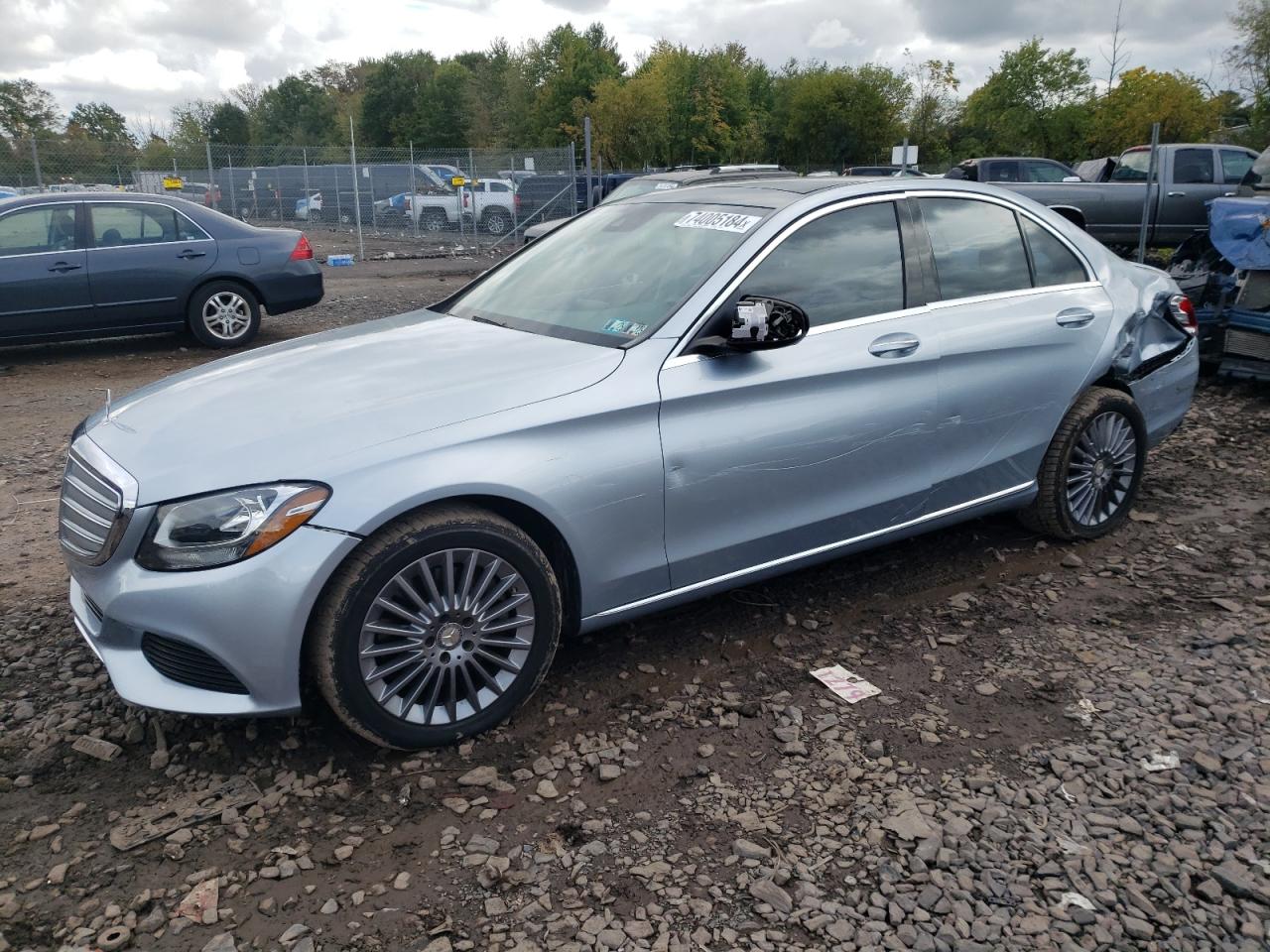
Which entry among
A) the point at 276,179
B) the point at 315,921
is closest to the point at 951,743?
the point at 315,921

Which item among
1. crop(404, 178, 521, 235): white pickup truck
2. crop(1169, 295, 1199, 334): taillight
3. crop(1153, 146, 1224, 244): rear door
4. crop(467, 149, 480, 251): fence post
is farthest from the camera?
crop(404, 178, 521, 235): white pickup truck

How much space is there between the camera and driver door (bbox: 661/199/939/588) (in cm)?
347

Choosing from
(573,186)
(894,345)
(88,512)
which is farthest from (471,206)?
(88,512)

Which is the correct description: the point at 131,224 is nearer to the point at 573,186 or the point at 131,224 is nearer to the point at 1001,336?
the point at 1001,336

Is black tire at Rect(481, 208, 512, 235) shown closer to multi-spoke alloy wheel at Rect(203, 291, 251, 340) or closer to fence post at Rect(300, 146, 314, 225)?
fence post at Rect(300, 146, 314, 225)

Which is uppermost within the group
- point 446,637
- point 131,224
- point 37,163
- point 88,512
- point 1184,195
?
point 37,163

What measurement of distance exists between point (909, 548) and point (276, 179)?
27814mm

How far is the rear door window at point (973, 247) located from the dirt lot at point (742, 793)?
1323mm

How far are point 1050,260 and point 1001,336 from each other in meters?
0.64

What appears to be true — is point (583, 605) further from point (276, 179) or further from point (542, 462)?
point (276, 179)

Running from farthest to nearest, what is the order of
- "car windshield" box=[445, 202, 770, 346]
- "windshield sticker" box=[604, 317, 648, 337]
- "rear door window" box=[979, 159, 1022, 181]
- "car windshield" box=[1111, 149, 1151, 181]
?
1. "rear door window" box=[979, 159, 1022, 181]
2. "car windshield" box=[1111, 149, 1151, 181]
3. "car windshield" box=[445, 202, 770, 346]
4. "windshield sticker" box=[604, 317, 648, 337]

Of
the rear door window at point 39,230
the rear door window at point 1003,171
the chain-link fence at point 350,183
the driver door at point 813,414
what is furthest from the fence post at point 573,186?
the driver door at point 813,414

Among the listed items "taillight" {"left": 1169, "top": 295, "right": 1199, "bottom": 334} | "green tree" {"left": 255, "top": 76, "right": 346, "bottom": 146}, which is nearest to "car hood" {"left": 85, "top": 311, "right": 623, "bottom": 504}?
"taillight" {"left": 1169, "top": 295, "right": 1199, "bottom": 334}

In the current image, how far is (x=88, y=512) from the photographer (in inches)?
121
